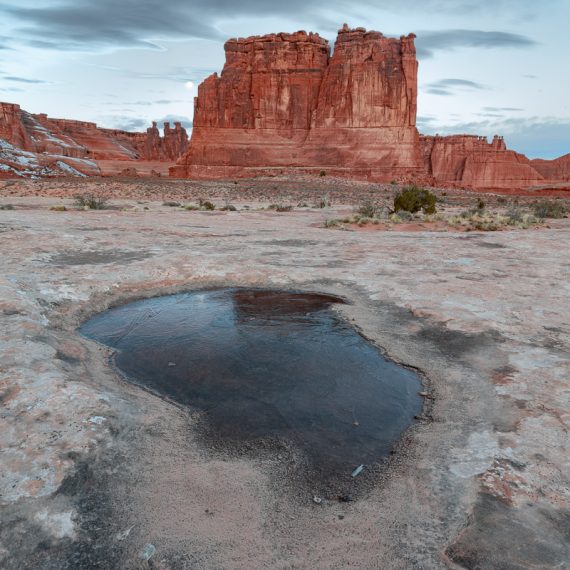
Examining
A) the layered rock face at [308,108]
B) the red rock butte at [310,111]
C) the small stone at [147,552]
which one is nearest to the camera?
the small stone at [147,552]

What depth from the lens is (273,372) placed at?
4789 millimetres

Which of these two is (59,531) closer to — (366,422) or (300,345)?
(366,422)

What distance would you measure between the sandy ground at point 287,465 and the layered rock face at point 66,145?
56407 millimetres

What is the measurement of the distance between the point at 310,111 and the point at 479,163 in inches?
2465

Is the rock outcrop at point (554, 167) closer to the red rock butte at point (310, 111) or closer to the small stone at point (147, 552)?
the red rock butte at point (310, 111)

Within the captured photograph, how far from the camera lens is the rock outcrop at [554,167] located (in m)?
126

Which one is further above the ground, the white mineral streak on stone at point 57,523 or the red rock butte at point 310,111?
the red rock butte at point 310,111

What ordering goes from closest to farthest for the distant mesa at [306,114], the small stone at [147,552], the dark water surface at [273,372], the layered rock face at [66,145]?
1. the small stone at [147,552]
2. the dark water surface at [273,372]
3. the layered rock face at [66,145]
4. the distant mesa at [306,114]

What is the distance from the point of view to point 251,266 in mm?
8555

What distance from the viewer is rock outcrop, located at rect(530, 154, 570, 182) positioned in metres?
126

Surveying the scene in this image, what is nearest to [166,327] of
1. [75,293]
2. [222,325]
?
[222,325]

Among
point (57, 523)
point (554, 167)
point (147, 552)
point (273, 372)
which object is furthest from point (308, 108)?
point (554, 167)

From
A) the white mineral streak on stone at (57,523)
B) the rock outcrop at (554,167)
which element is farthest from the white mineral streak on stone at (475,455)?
the rock outcrop at (554,167)

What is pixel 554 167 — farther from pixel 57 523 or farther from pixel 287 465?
pixel 57 523
